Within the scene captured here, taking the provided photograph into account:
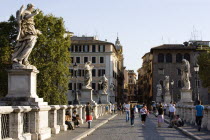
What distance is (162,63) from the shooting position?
102500 mm

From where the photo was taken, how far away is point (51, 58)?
179ft

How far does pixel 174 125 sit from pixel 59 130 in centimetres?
988

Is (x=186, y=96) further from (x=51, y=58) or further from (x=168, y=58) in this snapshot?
(x=168, y=58)

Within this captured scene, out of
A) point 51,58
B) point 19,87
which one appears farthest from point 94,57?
point 19,87

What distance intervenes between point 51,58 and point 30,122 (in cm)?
3776

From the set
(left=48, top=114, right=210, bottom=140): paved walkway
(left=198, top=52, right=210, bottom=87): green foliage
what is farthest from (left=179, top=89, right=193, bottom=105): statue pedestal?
(left=198, top=52, right=210, bottom=87): green foliage

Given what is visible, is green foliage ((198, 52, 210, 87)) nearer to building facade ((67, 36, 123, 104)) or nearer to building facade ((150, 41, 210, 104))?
building facade ((150, 41, 210, 104))

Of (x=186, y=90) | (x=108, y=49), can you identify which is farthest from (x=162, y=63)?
(x=186, y=90)

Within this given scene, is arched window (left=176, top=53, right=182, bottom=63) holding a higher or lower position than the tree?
higher

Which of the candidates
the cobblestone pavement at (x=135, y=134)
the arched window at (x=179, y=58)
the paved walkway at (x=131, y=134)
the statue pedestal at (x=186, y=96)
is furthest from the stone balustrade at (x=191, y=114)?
the arched window at (x=179, y=58)

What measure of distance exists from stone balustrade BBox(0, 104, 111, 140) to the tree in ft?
95.1

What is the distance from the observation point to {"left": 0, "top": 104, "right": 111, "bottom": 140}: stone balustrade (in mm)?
14244

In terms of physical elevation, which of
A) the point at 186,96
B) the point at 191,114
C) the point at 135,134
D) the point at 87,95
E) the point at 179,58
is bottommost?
the point at 135,134

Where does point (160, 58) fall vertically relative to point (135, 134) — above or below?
above
